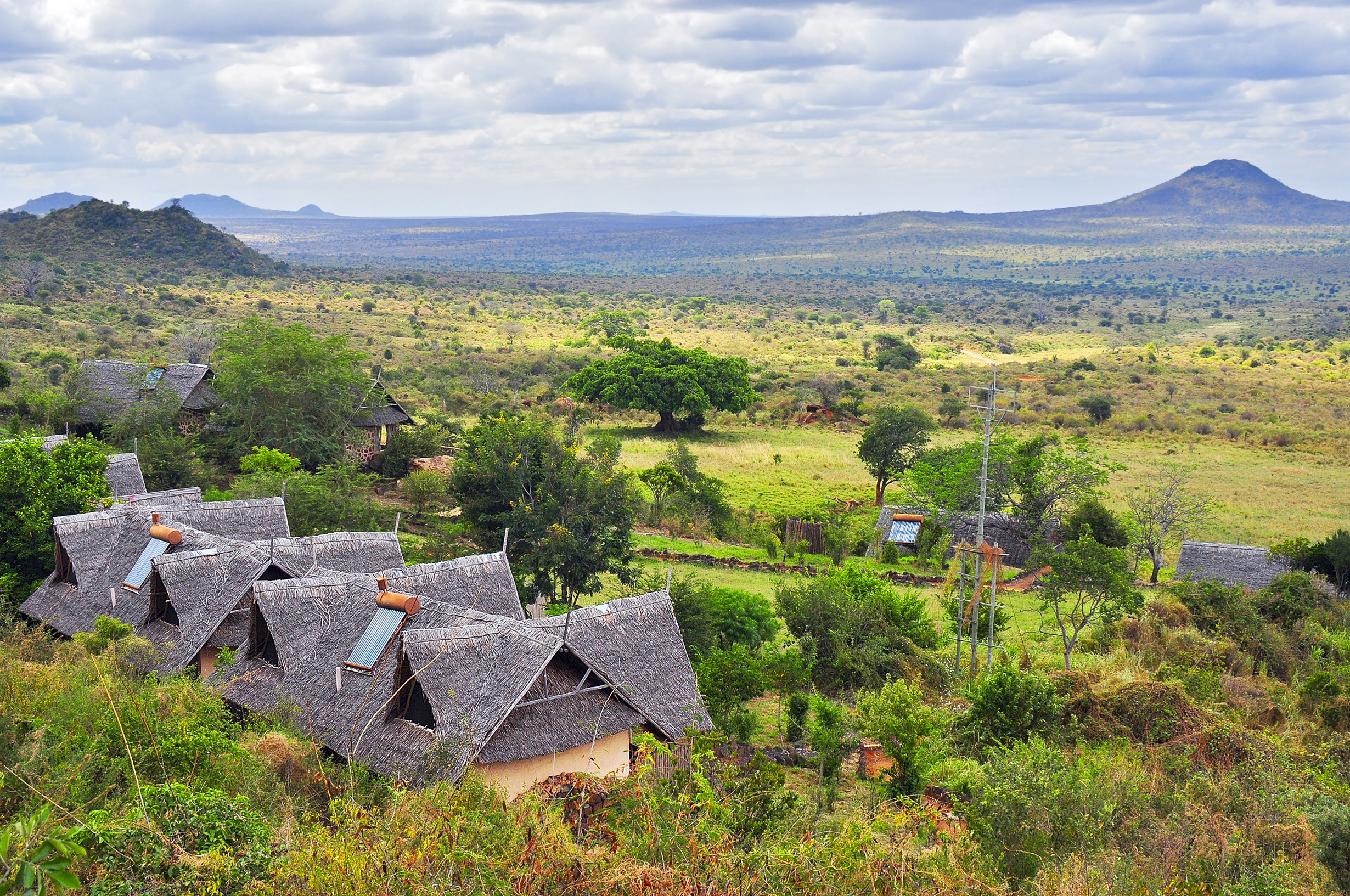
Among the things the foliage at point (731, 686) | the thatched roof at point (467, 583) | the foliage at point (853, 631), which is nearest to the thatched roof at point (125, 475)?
the thatched roof at point (467, 583)

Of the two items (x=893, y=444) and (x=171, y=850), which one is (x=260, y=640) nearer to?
(x=171, y=850)

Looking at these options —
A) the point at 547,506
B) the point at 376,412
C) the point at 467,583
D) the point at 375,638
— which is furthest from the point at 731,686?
the point at 376,412

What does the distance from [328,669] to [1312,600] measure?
21932 mm

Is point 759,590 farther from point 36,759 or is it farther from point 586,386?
point 586,386

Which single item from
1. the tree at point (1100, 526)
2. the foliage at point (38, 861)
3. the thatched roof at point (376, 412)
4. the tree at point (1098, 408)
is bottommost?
the tree at point (1098, 408)

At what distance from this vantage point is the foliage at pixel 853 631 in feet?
77.0

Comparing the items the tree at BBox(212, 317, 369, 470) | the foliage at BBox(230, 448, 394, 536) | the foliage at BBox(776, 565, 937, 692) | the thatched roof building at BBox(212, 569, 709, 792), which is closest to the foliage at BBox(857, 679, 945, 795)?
the thatched roof building at BBox(212, 569, 709, 792)

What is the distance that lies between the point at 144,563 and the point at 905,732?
13196mm

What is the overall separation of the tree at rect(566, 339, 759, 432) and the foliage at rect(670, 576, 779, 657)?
96.5ft

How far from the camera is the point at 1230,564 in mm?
32156

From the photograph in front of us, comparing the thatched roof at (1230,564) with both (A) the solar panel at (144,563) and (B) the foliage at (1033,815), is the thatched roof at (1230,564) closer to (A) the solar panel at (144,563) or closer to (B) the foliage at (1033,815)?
(B) the foliage at (1033,815)

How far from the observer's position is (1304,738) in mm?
19297

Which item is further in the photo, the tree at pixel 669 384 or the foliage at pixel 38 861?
the tree at pixel 669 384

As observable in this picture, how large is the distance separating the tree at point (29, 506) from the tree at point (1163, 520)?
26.6 m
